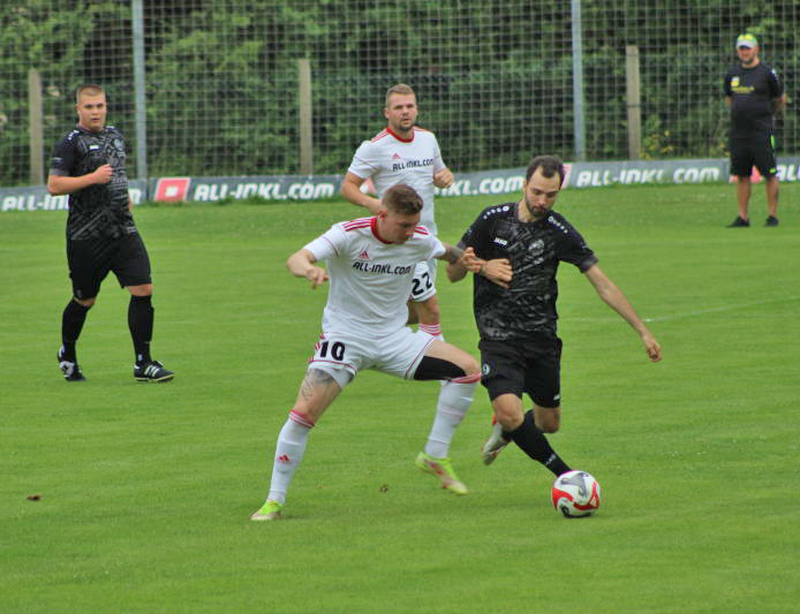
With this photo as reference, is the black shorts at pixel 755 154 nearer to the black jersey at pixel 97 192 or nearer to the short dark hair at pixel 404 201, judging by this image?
the black jersey at pixel 97 192

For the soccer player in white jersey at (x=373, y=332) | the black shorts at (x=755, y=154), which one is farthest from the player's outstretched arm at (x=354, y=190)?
the black shorts at (x=755, y=154)

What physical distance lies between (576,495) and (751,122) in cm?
1726

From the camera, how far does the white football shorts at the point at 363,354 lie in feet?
28.0

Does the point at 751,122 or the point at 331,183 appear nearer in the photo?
the point at 751,122

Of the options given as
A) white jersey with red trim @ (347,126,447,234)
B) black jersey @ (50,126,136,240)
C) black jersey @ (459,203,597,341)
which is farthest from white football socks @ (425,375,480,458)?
black jersey @ (50,126,136,240)

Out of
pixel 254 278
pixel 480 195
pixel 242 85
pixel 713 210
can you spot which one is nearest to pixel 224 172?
pixel 242 85

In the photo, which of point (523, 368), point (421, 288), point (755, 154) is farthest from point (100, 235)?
point (755, 154)

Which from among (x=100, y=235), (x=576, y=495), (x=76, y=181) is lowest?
(x=576, y=495)

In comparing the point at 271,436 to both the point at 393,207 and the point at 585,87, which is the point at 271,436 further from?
the point at 585,87

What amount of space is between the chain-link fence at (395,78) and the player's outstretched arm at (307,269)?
2405 cm

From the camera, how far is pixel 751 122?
24328 mm

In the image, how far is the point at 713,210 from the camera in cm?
2656

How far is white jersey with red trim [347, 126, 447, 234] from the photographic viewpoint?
13.1m

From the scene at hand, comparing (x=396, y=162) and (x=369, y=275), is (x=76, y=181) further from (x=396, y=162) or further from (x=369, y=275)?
(x=369, y=275)
